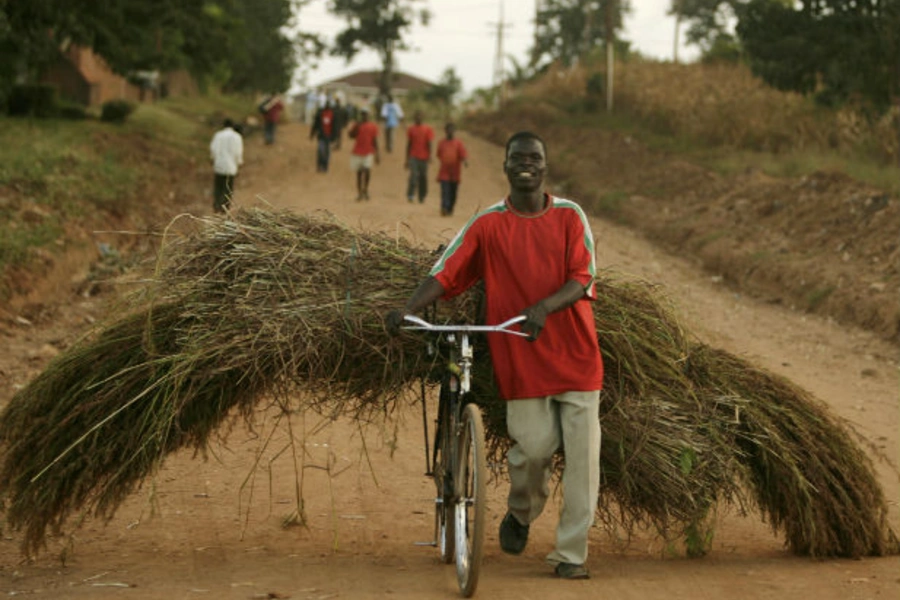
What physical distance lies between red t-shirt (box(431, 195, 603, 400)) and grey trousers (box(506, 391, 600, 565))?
0.08 meters

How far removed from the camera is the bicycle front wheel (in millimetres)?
4973

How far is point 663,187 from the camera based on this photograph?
26.4 m

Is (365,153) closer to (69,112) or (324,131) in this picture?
(324,131)

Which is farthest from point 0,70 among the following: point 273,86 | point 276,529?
point 273,86

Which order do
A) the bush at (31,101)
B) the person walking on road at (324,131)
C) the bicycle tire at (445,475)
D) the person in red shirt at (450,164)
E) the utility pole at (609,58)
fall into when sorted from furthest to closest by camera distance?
the utility pole at (609,58) < the bush at (31,101) < the person walking on road at (324,131) < the person in red shirt at (450,164) < the bicycle tire at (445,475)

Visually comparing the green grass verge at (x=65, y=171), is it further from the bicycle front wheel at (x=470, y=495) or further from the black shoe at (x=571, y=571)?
the black shoe at (x=571, y=571)

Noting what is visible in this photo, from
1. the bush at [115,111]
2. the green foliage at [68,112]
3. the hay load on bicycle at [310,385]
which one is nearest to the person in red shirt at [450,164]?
the green foliage at [68,112]

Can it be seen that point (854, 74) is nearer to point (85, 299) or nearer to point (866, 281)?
point (866, 281)

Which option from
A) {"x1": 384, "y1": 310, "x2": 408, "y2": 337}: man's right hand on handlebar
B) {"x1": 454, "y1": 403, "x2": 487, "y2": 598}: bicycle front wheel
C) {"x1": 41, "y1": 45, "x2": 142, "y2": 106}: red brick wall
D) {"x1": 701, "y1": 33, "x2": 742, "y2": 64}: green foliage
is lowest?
{"x1": 454, "y1": 403, "x2": 487, "y2": 598}: bicycle front wheel

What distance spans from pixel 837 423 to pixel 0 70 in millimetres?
20608

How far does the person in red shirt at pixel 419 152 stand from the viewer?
72.6 ft

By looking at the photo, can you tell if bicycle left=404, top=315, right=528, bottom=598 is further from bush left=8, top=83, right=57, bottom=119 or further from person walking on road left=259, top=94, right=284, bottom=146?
person walking on road left=259, top=94, right=284, bottom=146

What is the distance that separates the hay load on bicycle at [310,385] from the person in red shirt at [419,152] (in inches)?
635

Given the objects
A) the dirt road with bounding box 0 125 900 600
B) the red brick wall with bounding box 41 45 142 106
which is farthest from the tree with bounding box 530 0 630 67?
the dirt road with bounding box 0 125 900 600
